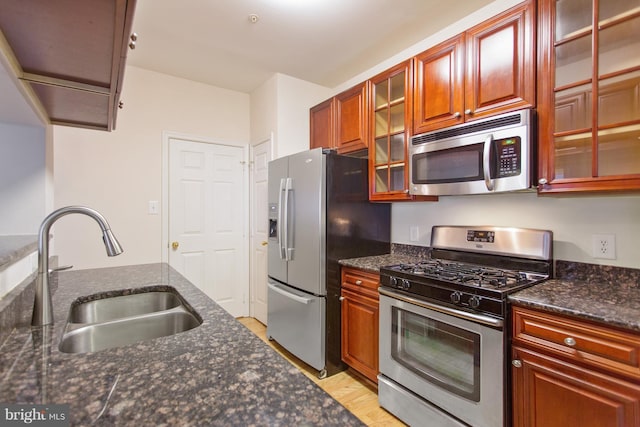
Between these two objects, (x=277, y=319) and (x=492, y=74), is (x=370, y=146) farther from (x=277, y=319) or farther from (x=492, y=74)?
(x=277, y=319)

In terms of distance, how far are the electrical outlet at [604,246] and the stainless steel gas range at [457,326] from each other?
0.19 metres

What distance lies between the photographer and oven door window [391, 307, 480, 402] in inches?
59.4

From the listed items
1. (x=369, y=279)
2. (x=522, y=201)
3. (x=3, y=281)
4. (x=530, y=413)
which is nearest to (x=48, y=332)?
(x=3, y=281)

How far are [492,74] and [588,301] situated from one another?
3.97 ft

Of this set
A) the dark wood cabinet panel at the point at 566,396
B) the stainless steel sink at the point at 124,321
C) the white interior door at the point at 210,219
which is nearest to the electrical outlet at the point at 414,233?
the dark wood cabinet panel at the point at 566,396

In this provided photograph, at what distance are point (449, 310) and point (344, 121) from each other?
69.9 inches

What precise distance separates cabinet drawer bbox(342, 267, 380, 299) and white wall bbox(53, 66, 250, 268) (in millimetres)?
1968

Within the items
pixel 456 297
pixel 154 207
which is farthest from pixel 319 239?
pixel 154 207

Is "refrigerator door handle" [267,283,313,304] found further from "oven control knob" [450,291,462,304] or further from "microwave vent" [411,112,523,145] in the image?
"microwave vent" [411,112,523,145]

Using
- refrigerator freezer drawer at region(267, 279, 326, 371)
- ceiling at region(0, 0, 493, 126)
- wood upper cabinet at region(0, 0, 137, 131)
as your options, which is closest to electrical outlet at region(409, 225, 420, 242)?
refrigerator freezer drawer at region(267, 279, 326, 371)

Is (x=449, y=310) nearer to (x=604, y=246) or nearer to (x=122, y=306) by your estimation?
(x=604, y=246)

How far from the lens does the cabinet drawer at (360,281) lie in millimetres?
2076

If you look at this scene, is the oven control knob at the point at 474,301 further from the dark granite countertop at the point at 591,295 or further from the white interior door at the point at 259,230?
the white interior door at the point at 259,230

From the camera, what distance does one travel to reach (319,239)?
232cm
